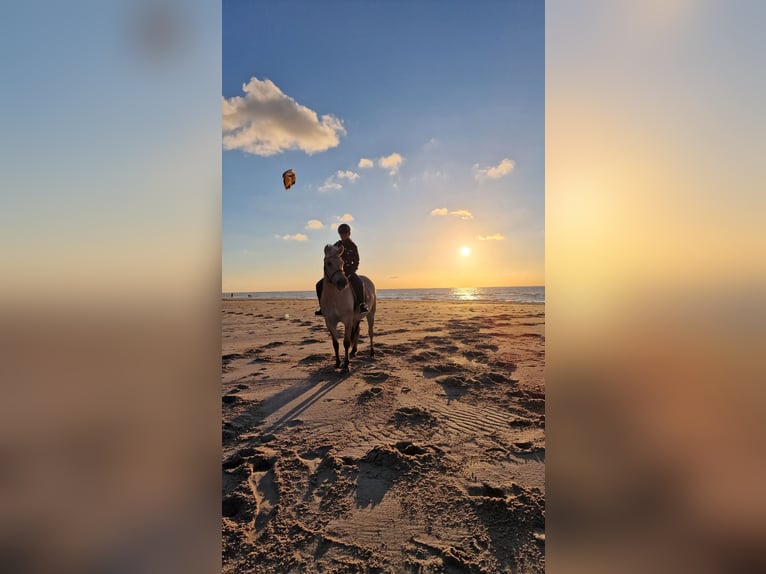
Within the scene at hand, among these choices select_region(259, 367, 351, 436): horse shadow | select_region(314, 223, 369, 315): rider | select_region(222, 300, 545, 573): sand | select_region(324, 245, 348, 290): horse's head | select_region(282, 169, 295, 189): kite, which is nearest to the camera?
select_region(282, 169, 295, 189): kite

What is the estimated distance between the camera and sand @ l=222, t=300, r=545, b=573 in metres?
1.84

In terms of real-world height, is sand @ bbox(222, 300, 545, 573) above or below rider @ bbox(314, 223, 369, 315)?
below

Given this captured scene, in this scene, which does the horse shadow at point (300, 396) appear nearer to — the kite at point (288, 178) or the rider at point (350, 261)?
the rider at point (350, 261)

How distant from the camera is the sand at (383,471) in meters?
1.84

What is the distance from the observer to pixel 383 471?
271 centimetres

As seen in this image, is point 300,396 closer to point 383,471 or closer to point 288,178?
point 383,471

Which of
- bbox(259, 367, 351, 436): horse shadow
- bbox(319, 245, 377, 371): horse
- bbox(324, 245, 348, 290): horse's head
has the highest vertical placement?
bbox(324, 245, 348, 290): horse's head

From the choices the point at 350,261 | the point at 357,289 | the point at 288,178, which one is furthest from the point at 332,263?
the point at 288,178

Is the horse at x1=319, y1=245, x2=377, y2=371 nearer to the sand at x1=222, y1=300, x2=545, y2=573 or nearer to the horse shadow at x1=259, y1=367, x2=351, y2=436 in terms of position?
the horse shadow at x1=259, y1=367, x2=351, y2=436

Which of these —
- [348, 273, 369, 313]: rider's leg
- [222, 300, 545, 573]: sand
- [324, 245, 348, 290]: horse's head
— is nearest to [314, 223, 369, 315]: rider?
[348, 273, 369, 313]: rider's leg

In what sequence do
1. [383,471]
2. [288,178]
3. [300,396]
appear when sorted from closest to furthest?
1. [288,178]
2. [383,471]
3. [300,396]

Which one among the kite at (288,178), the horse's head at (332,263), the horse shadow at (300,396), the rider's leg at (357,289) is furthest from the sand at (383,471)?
the kite at (288,178)
